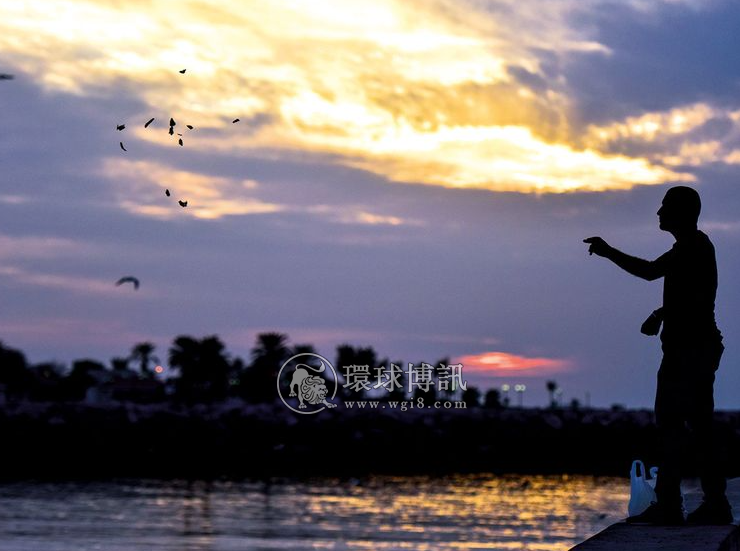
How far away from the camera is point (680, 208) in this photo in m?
7.82

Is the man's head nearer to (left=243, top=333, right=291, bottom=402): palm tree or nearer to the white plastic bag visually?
the white plastic bag

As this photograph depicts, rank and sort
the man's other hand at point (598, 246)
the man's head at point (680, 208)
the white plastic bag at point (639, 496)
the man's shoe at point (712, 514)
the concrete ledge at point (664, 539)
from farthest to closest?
the white plastic bag at point (639, 496) → the man's shoe at point (712, 514) → the man's head at point (680, 208) → the man's other hand at point (598, 246) → the concrete ledge at point (664, 539)

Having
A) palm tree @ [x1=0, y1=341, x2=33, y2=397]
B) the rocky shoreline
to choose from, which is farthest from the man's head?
palm tree @ [x1=0, y1=341, x2=33, y2=397]

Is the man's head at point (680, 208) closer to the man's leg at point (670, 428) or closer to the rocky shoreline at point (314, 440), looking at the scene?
the man's leg at point (670, 428)

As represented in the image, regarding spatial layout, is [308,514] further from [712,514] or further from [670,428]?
[670,428]

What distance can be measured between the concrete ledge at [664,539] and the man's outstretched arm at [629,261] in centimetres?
153

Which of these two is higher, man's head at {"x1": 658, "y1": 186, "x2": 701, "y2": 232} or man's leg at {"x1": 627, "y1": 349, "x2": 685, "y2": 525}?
man's head at {"x1": 658, "y1": 186, "x2": 701, "y2": 232}

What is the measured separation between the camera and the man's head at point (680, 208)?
7.82 meters

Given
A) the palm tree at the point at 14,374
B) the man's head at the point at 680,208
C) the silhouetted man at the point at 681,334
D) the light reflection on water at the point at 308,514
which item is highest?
the palm tree at the point at 14,374

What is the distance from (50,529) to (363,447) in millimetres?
34853

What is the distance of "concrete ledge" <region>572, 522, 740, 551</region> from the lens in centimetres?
697

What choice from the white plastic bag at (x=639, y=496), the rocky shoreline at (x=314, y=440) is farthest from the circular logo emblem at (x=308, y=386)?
the white plastic bag at (x=639, y=496)

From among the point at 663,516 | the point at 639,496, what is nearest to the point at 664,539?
the point at 663,516

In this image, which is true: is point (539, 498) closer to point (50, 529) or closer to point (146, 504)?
point (146, 504)
